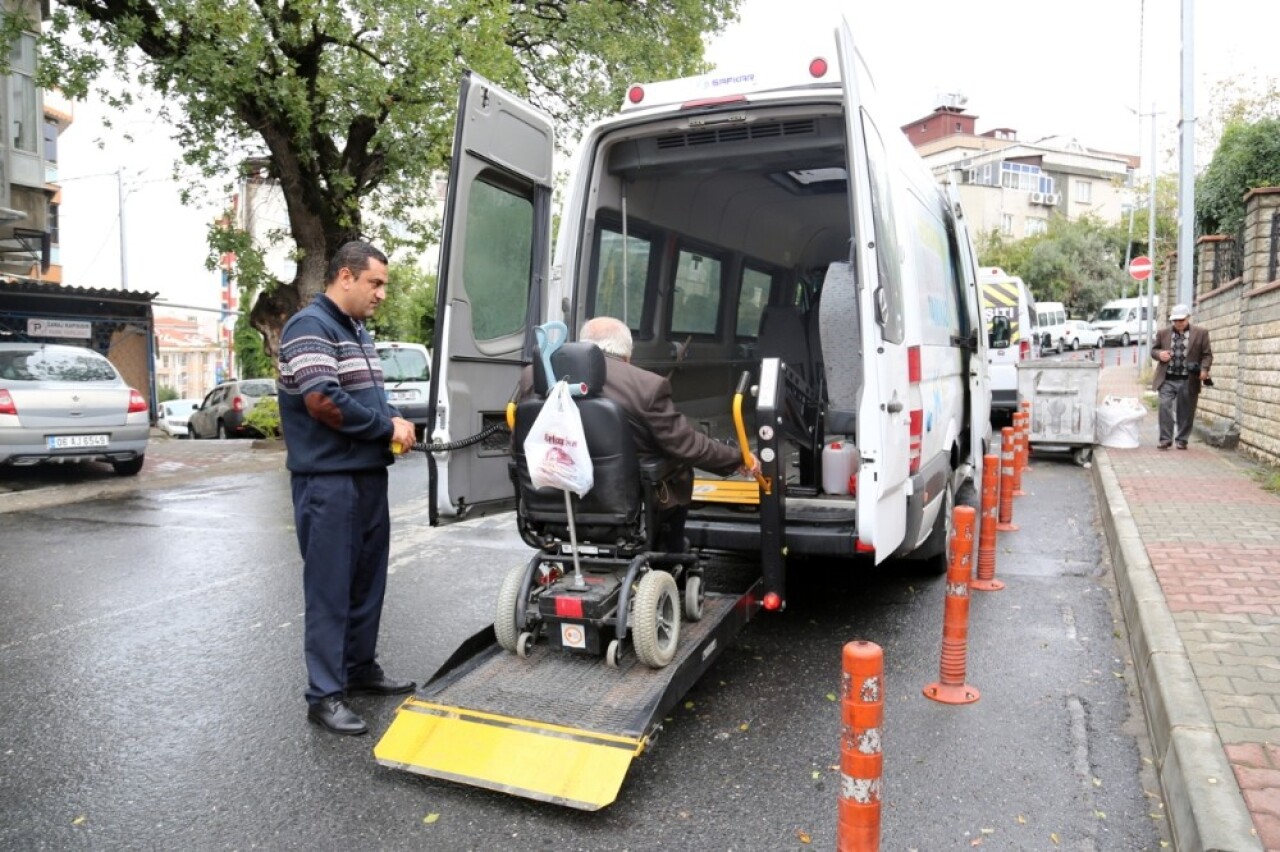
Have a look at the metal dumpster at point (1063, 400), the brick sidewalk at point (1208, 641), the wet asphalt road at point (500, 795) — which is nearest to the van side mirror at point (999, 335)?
the brick sidewalk at point (1208, 641)

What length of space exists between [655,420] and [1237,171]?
16052 mm

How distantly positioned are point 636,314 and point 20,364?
7.39m

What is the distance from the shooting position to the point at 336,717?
150 inches

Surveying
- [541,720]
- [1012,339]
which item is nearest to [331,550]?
[541,720]

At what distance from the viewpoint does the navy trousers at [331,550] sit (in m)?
3.80

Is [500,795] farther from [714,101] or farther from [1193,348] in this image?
[1193,348]

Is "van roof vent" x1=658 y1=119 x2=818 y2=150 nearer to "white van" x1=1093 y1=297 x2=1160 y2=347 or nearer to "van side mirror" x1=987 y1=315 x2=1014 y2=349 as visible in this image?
"van side mirror" x1=987 y1=315 x2=1014 y2=349

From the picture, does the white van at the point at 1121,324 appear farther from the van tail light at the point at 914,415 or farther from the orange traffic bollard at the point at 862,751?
the orange traffic bollard at the point at 862,751

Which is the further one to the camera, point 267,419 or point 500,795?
point 267,419

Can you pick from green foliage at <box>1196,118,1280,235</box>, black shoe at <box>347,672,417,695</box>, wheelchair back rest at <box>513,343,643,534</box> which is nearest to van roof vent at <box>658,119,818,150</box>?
wheelchair back rest at <box>513,343,643,534</box>

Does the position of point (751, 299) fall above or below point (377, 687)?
above

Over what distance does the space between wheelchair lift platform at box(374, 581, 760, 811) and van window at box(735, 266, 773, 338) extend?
5142 millimetres

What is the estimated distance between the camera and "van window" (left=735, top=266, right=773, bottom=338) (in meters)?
8.77

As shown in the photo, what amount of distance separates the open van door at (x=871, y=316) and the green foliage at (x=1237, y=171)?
1337cm
